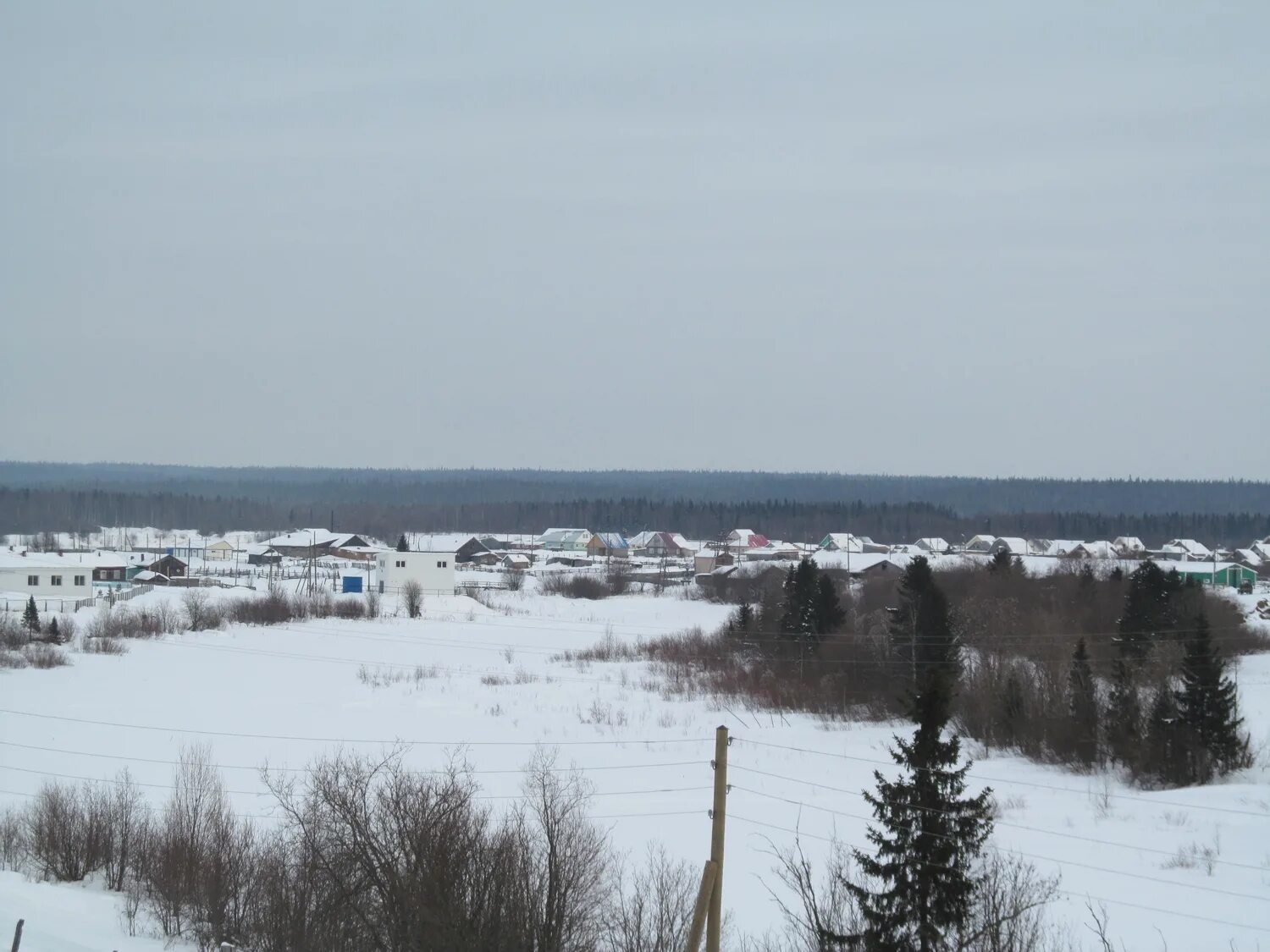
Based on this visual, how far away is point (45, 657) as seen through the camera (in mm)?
41719

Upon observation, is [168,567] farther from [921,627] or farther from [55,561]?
[921,627]

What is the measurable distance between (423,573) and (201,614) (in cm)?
1750

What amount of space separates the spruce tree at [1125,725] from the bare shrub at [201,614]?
135 ft

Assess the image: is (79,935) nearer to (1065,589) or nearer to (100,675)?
(100,675)

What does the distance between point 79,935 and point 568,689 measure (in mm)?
24712

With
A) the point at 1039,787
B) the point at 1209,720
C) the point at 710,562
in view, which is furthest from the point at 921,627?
the point at 710,562

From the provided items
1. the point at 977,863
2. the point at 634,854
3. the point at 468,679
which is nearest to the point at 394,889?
the point at 634,854

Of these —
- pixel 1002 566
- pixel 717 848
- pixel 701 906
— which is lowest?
pixel 701 906

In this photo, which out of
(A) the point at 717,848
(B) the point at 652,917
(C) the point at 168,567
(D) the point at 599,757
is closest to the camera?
(A) the point at 717,848

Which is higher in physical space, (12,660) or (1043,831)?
(1043,831)

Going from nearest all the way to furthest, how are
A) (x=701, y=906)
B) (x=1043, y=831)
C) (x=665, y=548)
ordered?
(x=701, y=906) → (x=1043, y=831) → (x=665, y=548)

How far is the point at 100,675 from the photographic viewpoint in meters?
39.2

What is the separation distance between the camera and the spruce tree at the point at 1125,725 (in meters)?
26.0

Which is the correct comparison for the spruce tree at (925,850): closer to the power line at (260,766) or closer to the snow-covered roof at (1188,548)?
the power line at (260,766)
